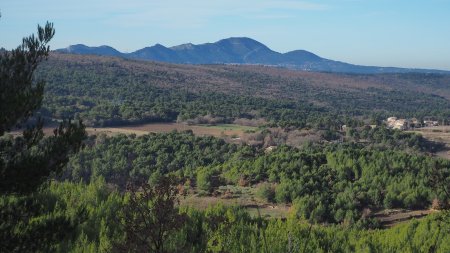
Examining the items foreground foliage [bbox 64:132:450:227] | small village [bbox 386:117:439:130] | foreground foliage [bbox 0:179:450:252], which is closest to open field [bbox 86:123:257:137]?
foreground foliage [bbox 64:132:450:227]

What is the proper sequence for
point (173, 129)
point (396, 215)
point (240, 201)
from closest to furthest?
point (396, 215) < point (240, 201) < point (173, 129)

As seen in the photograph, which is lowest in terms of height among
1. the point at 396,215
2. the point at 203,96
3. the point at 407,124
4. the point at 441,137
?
the point at 407,124

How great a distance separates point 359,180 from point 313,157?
683cm

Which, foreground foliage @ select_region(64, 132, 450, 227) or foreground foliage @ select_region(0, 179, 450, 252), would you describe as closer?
foreground foliage @ select_region(0, 179, 450, 252)

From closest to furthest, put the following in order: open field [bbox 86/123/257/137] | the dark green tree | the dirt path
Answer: the dark green tree
the dirt path
open field [bbox 86/123/257/137]

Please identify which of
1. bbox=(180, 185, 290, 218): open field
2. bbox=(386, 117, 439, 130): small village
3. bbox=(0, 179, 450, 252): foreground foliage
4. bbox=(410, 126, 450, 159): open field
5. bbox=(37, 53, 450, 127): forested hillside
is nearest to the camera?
bbox=(0, 179, 450, 252): foreground foliage

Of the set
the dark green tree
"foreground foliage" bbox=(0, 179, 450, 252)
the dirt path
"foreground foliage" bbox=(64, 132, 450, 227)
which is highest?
the dark green tree

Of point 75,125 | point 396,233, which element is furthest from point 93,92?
point 75,125

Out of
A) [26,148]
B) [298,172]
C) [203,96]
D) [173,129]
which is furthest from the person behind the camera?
[203,96]

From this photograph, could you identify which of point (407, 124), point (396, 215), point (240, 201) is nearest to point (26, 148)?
point (240, 201)

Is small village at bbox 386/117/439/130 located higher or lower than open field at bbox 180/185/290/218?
lower

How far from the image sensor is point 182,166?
57.6m

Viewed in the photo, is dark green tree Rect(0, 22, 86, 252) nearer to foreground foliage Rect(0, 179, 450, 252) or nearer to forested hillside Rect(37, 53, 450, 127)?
foreground foliage Rect(0, 179, 450, 252)

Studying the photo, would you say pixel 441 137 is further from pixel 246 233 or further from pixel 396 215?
pixel 246 233
